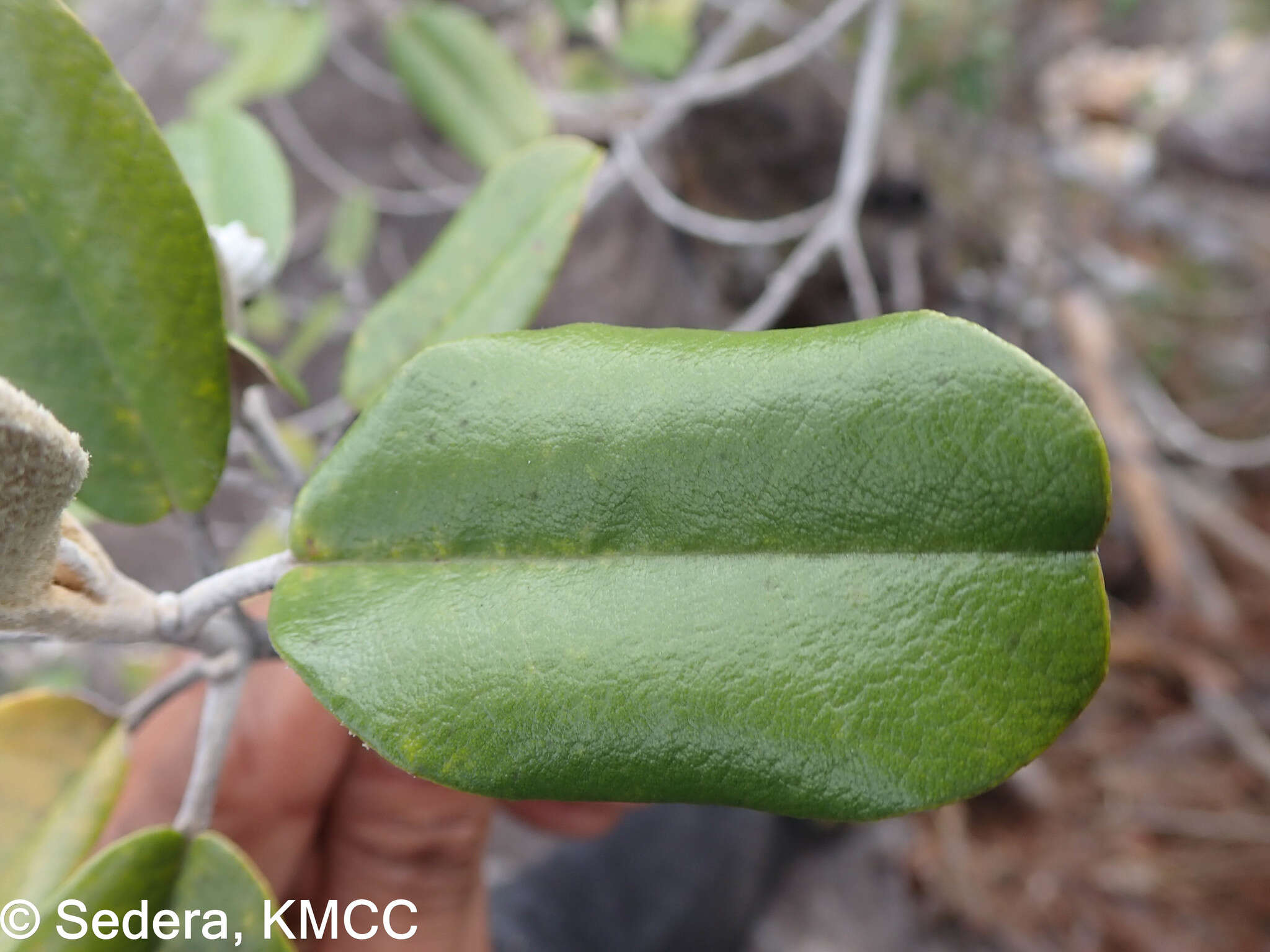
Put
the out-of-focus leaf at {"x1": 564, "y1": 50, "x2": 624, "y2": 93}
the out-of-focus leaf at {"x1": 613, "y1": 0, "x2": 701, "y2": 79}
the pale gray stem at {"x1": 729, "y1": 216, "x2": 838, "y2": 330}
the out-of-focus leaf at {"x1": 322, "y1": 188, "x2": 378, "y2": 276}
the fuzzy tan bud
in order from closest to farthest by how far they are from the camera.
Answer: the fuzzy tan bud → the pale gray stem at {"x1": 729, "y1": 216, "x2": 838, "y2": 330} → the out-of-focus leaf at {"x1": 613, "y1": 0, "x2": 701, "y2": 79} → the out-of-focus leaf at {"x1": 322, "y1": 188, "x2": 378, "y2": 276} → the out-of-focus leaf at {"x1": 564, "y1": 50, "x2": 624, "y2": 93}

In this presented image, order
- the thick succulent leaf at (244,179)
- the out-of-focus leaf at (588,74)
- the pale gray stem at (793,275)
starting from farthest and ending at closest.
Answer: the out-of-focus leaf at (588,74)
the pale gray stem at (793,275)
the thick succulent leaf at (244,179)

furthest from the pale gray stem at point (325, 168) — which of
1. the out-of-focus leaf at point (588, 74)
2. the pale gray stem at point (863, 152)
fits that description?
the pale gray stem at point (863, 152)

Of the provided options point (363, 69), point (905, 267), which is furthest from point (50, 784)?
point (363, 69)

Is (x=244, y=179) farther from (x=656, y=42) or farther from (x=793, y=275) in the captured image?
(x=656, y=42)

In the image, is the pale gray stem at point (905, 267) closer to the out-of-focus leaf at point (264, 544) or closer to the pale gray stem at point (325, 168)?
the pale gray stem at point (325, 168)

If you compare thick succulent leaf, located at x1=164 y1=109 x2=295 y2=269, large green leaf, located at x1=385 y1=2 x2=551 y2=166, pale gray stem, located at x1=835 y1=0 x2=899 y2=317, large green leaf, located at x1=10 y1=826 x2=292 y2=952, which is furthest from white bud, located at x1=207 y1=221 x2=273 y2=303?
pale gray stem, located at x1=835 y1=0 x2=899 y2=317

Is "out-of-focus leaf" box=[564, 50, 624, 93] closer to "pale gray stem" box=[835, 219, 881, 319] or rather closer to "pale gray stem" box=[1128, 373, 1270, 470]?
"pale gray stem" box=[835, 219, 881, 319]
